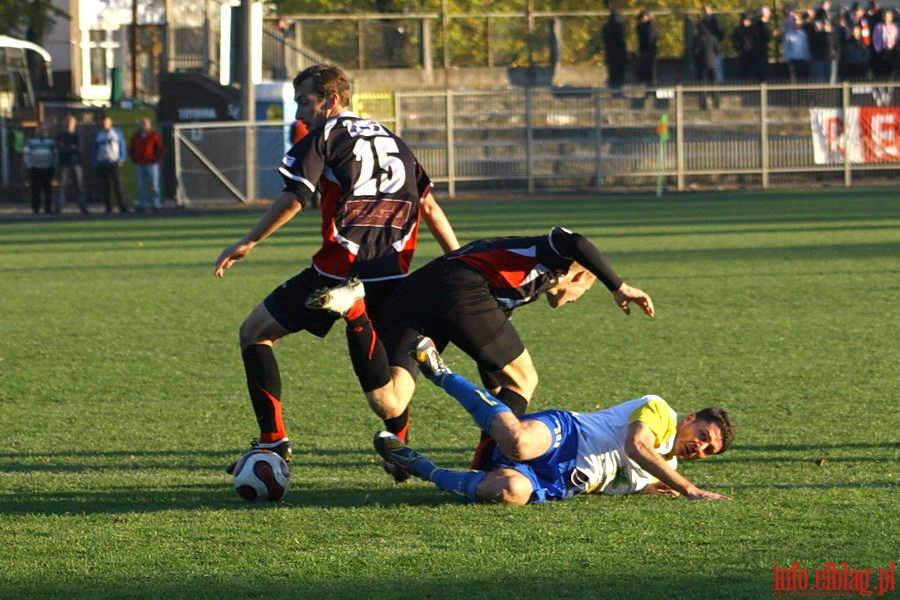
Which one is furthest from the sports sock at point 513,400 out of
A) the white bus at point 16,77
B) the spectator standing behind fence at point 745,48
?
the white bus at point 16,77

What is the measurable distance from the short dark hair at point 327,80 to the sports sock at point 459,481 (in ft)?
5.52

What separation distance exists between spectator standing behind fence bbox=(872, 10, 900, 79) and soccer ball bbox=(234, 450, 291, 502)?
30.9 meters

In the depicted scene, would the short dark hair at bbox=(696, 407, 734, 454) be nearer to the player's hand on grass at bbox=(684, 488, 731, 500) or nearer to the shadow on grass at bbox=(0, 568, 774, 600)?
the player's hand on grass at bbox=(684, 488, 731, 500)

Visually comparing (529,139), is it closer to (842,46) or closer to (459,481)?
(842,46)

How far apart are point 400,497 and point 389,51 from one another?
32592 mm

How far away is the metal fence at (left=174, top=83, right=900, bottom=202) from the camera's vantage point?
1298 inches

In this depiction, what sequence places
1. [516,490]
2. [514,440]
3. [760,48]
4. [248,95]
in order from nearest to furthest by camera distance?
1. [514,440]
2. [516,490]
3. [248,95]
4. [760,48]

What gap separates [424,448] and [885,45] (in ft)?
97.6

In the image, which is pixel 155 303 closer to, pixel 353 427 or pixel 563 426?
pixel 353 427

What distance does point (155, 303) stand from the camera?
14242 millimetres

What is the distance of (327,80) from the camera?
6422mm

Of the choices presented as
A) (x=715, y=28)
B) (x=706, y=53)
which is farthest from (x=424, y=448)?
(x=715, y=28)

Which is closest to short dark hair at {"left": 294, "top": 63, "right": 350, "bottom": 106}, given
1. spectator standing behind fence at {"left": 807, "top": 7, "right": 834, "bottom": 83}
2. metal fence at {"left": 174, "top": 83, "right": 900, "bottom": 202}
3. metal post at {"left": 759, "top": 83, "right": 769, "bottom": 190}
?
metal fence at {"left": 174, "top": 83, "right": 900, "bottom": 202}

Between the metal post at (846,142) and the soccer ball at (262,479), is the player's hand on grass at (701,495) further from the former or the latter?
the metal post at (846,142)
